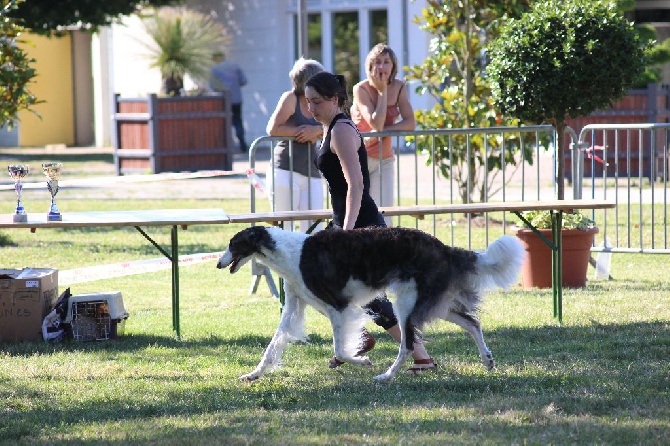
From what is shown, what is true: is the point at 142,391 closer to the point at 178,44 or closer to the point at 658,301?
the point at 658,301

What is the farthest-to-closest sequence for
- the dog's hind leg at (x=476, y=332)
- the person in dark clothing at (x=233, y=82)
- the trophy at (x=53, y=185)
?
the person in dark clothing at (x=233, y=82)
the trophy at (x=53, y=185)
the dog's hind leg at (x=476, y=332)

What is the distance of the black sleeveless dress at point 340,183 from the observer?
652 cm

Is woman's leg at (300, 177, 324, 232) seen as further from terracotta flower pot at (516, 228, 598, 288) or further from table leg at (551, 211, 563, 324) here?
table leg at (551, 211, 563, 324)

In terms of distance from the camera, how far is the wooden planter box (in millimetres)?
20859

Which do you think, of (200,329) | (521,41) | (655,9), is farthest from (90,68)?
(200,329)

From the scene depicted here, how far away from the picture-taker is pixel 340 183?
658 cm

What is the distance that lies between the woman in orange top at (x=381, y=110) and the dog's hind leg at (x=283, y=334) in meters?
3.12

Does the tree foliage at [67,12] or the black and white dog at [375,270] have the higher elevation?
the tree foliage at [67,12]

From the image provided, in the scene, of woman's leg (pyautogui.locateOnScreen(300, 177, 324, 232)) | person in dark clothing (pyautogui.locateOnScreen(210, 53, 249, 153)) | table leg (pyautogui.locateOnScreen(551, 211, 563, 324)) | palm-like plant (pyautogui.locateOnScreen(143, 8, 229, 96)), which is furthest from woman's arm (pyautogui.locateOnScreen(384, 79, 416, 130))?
person in dark clothing (pyautogui.locateOnScreen(210, 53, 249, 153))

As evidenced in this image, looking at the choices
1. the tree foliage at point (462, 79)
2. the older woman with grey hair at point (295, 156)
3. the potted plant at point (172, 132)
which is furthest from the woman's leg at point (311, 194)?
A: the potted plant at point (172, 132)

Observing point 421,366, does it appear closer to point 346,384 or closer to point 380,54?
point 346,384

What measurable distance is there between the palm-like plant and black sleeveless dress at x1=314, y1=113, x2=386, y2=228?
16.8m

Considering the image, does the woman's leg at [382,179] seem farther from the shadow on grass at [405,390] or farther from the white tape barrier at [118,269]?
the shadow on grass at [405,390]

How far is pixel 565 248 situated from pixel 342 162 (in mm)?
3621
